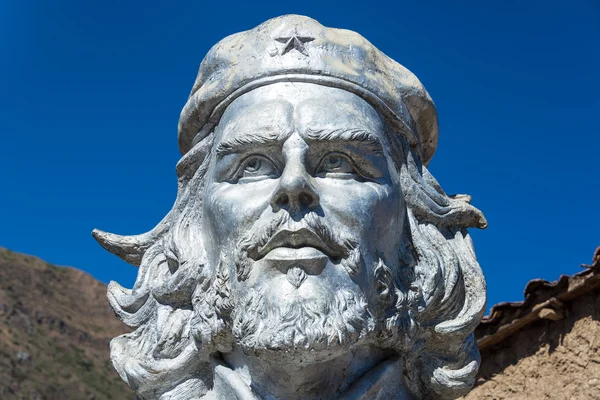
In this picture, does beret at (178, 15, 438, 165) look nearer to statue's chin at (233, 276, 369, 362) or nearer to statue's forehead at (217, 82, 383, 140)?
statue's forehead at (217, 82, 383, 140)

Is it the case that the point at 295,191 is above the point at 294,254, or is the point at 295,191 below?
above

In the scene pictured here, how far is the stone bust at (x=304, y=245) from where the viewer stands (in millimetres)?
2859

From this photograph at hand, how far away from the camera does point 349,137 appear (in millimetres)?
3016

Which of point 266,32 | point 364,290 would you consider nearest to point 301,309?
point 364,290

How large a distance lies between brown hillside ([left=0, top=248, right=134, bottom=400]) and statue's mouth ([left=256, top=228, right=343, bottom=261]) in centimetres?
3121

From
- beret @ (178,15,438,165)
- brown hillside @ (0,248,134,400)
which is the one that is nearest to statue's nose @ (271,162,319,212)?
beret @ (178,15,438,165)

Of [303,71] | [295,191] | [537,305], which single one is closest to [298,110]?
[303,71]

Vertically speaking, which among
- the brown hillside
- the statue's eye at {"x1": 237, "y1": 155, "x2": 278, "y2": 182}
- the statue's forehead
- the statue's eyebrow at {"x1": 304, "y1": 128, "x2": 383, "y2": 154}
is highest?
the brown hillside

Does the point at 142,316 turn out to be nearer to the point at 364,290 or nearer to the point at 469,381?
the point at 364,290

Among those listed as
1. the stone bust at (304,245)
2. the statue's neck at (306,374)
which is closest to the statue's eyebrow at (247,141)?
the stone bust at (304,245)

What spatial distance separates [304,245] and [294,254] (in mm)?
66

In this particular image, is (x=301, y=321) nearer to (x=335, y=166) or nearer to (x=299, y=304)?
(x=299, y=304)

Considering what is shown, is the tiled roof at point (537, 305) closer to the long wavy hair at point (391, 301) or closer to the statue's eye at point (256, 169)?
the long wavy hair at point (391, 301)

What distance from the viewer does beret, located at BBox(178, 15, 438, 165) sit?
316 centimetres
